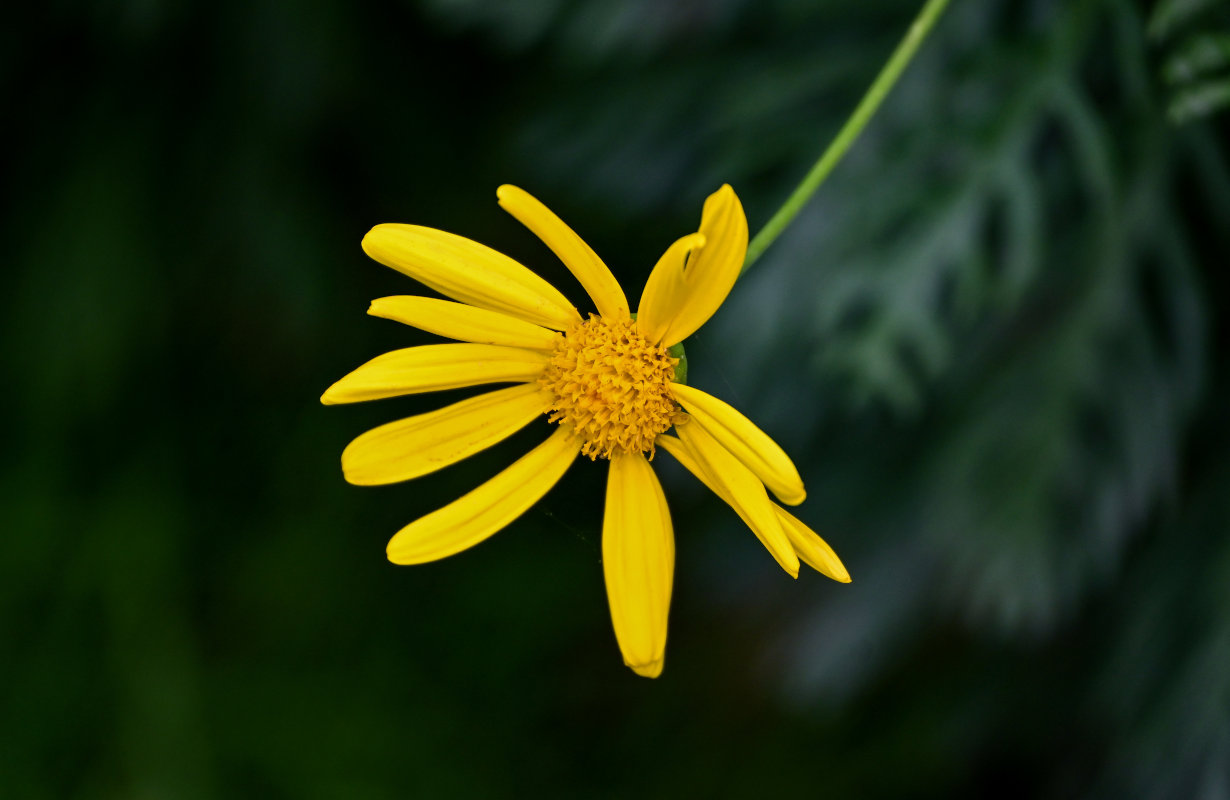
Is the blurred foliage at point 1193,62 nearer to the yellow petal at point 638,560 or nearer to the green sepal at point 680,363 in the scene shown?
the green sepal at point 680,363

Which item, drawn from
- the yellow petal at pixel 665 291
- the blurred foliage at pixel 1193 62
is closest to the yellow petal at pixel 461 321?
the yellow petal at pixel 665 291

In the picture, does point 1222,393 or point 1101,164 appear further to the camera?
point 1222,393

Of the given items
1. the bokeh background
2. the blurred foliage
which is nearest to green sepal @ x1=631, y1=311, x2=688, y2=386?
the bokeh background

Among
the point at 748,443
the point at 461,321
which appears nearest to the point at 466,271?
the point at 461,321

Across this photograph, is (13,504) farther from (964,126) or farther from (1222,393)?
(1222,393)

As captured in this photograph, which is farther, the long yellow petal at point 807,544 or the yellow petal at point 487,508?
the yellow petal at point 487,508

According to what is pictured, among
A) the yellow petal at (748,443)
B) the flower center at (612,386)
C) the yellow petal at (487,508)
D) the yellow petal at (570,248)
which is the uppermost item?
the yellow petal at (570,248)

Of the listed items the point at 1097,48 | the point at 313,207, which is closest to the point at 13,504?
the point at 313,207
